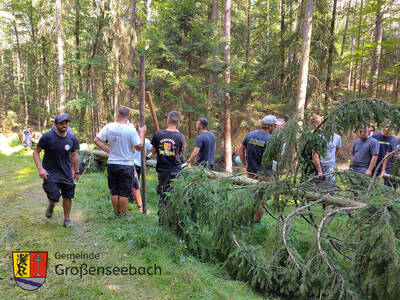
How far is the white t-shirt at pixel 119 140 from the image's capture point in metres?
4.28

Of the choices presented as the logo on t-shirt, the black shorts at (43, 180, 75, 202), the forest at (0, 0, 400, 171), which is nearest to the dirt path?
the black shorts at (43, 180, 75, 202)

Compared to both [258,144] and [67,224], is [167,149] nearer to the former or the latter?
[258,144]

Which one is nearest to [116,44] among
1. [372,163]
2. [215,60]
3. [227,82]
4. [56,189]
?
[215,60]

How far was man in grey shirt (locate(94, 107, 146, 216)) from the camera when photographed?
429cm

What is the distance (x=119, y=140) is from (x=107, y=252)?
6.03ft

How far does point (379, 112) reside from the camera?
2.68 metres

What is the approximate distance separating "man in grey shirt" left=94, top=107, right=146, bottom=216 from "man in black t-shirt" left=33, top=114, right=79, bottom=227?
0.51 metres

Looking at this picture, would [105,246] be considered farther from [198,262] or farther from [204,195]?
[204,195]

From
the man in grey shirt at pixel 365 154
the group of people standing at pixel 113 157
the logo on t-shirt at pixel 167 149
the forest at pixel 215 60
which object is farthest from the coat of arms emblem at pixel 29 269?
the forest at pixel 215 60

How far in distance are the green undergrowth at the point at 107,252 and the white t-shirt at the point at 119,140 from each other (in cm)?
117

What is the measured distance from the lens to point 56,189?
13.4ft

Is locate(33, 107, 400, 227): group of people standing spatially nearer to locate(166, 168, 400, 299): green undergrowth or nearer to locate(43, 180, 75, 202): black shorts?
locate(43, 180, 75, 202): black shorts

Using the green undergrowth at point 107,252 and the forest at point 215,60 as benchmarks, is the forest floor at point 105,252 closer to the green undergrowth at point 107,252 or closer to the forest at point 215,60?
the green undergrowth at point 107,252

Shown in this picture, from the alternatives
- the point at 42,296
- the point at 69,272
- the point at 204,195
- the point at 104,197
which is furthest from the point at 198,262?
the point at 104,197
